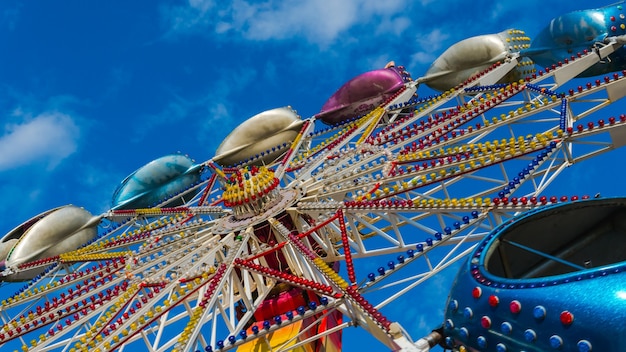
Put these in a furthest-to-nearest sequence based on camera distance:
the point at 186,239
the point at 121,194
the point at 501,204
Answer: the point at 121,194 → the point at 186,239 → the point at 501,204

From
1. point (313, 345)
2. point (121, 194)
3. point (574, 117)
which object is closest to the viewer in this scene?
point (313, 345)

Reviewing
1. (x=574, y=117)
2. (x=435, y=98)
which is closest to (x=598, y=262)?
(x=574, y=117)

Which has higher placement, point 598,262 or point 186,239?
point 186,239

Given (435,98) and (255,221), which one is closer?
(255,221)

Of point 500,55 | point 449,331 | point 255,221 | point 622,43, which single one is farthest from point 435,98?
point 449,331

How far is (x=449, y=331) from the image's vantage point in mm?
10211

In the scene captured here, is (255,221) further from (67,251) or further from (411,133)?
(67,251)

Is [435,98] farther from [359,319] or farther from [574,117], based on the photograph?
[359,319]

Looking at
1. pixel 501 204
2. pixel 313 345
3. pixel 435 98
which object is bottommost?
pixel 313 345

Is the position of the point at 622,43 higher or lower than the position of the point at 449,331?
higher

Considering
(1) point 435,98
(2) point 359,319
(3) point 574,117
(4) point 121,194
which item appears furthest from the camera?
(4) point 121,194

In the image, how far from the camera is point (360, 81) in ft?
92.3

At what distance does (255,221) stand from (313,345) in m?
4.09

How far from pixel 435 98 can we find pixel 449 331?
642 inches
